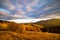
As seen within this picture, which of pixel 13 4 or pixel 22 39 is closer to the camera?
pixel 22 39

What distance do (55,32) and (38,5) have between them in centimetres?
78

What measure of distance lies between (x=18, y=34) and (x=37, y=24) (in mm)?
518

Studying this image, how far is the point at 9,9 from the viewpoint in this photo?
374cm

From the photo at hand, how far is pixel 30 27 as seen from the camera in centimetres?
358

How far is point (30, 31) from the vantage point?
354cm

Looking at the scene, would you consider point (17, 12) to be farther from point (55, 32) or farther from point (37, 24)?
point (55, 32)

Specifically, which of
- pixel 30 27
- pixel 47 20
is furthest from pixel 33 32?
pixel 47 20

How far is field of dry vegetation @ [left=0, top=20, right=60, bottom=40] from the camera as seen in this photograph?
3.43m

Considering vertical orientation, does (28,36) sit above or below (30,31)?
below

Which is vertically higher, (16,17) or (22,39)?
(16,17)

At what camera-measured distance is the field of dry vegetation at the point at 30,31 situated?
3.43 meters

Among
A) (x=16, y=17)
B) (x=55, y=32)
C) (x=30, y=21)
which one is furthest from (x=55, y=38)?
(x=16, y=17)

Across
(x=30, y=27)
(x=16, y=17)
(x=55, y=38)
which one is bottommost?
(x=55, y=38)

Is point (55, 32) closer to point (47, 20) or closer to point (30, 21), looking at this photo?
point (47, 20)
